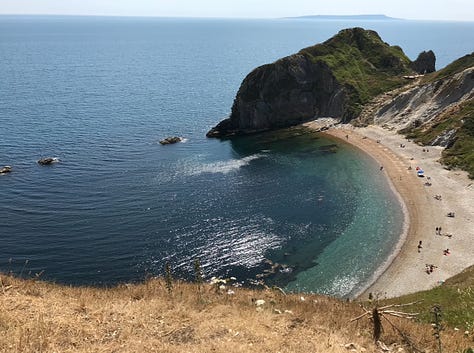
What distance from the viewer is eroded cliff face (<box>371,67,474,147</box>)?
101188 millimetres

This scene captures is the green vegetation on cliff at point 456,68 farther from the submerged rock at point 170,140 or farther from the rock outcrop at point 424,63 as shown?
the submerged rock at point 170,140

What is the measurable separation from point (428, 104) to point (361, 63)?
33862 millimetres

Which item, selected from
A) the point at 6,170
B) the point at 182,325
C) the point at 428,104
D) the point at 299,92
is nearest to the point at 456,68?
the point at 428,104

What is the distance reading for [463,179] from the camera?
7656 centimetres

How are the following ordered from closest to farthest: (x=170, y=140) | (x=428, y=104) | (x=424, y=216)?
(x=424, y=216), (x=170, y=140), (x=428, y=104)

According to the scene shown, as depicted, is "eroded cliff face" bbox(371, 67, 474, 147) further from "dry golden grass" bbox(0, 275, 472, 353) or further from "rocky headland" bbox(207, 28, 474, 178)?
"dry golden grass" bbox(0, 275, 472, 353)

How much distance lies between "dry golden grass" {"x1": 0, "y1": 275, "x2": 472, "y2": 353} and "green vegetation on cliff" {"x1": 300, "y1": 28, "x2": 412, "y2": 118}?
101480 millimetres

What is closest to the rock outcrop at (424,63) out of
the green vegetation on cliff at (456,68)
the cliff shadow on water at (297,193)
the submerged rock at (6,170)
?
the green vegetation on cliff at (456,68)

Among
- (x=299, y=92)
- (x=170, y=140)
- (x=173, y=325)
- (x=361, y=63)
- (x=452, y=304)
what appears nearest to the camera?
(x=173, y=325)

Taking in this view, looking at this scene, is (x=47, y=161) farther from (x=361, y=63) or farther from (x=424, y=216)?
(x=361, y=63)

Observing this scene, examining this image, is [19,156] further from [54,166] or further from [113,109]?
[113,109]

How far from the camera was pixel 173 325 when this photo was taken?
1850 centimetres

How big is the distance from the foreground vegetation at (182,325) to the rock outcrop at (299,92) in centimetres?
9321

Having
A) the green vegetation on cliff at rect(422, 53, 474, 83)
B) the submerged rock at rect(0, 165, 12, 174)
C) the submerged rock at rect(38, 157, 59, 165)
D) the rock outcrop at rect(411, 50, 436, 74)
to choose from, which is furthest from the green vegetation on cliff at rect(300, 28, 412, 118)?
the submerged rock at rect(0, 165, 12, 174)
